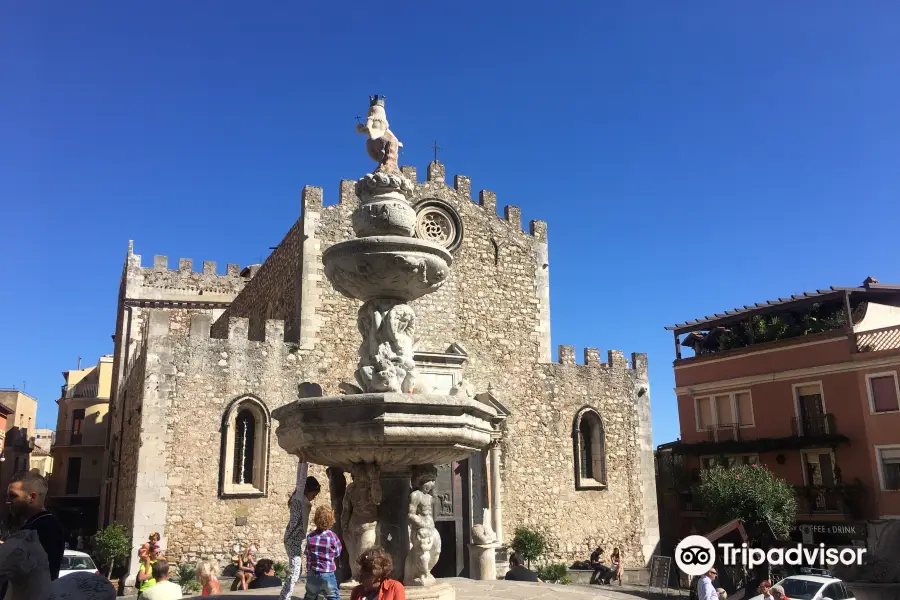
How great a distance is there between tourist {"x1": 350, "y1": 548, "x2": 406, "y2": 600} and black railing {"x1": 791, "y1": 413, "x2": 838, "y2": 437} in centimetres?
2574


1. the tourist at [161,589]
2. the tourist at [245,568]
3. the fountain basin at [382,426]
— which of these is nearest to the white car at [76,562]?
the tourist at [245,568]

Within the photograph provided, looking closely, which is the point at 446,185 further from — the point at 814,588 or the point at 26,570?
the point at 26,570

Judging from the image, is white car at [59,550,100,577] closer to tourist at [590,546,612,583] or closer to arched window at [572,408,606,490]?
tourist at [590,546,612,583]

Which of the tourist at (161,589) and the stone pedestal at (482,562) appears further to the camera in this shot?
the stone pedestal at (482,562)

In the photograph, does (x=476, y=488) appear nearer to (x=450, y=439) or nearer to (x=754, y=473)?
(x=754, y=473)

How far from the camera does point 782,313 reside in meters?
30.3

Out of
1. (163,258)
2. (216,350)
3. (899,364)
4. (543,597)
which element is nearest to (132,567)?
(216,350)

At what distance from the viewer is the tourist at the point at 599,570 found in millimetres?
20578

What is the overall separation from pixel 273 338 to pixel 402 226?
11299 mm

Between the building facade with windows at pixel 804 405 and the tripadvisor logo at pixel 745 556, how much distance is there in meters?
2.69

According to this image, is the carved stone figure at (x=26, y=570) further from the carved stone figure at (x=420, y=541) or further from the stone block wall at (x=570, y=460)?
the stone block wall at (x=570, y=460)

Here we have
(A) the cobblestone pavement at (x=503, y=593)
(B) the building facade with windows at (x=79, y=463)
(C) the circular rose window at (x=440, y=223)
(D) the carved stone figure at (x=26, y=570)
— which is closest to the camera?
(D) the carved stone figure at (x=26, y=570)

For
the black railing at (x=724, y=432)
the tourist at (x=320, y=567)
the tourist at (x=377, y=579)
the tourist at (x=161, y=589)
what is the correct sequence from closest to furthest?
the tourist at (x=377, y=579) < the tourist at (x=320, y=567) < the tourist at (x=161, y=589) < the black railing at (x=724, y=432)

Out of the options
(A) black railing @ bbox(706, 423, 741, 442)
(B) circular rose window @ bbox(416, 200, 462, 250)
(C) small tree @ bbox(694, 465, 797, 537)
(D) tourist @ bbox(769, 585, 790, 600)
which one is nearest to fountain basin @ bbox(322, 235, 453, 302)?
(D) tourist @ bbox(769, 585, 790, 600)
